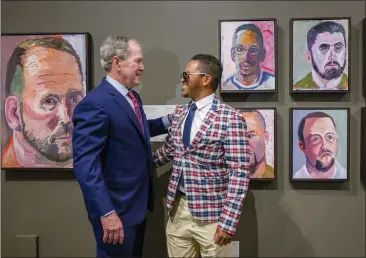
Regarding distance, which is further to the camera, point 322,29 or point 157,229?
point 157,229

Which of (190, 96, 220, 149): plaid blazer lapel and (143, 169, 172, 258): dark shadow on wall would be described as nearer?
(190, 96, 220, 149): plaid blazer lapel

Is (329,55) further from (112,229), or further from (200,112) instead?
(112,229)

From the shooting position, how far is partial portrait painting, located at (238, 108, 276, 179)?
1.96 metres

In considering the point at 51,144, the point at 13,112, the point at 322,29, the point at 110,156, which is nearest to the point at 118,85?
the point at 110,156

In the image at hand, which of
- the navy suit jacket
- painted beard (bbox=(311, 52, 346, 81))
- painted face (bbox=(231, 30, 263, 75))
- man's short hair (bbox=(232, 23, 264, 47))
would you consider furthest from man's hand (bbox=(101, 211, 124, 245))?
painted beard (bbox=(311, 52, 346, 81))

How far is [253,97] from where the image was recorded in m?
1.97

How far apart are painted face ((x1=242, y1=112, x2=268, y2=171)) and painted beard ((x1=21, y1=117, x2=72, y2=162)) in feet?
3.01

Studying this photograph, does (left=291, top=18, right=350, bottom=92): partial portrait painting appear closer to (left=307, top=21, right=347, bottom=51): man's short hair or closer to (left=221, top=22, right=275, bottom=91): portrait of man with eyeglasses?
(left=307, top=21, right=347, bottom=51): man's short hair

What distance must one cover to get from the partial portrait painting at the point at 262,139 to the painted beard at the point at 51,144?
90cm

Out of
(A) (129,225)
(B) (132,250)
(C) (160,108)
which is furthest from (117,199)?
(C) (160,108)

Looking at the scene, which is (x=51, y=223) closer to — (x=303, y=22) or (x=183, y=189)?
(x=183, y=189)

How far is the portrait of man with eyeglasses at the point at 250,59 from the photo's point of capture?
6.36 ft

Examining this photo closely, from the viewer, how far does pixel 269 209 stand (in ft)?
6.59

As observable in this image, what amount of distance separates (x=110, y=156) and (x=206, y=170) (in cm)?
40
